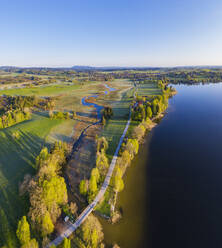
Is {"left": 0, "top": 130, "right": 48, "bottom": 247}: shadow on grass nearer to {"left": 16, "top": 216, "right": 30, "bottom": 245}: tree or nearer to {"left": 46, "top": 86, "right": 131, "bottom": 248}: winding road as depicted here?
{"left": 16, "top": 216, "right": 30, "bottom": 245}: tree

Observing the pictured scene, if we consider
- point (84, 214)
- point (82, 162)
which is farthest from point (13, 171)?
point (84, 214)

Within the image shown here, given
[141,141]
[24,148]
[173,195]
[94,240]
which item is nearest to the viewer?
[94,240]

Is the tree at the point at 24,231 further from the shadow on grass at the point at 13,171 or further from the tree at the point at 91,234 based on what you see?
the tree at the point at 91,234

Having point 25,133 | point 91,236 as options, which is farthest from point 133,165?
point 25,133

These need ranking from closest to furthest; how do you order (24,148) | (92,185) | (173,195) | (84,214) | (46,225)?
(46,225), (84,214), (92,185), (173,195), (24,148)

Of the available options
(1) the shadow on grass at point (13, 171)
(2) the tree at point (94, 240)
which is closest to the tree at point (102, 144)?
(1) the shadow on grass at point (13, 171)

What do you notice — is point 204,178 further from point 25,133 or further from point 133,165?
point 25,133

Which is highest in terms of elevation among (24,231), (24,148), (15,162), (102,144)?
(102,144)

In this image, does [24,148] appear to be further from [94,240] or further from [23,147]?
[94,240]

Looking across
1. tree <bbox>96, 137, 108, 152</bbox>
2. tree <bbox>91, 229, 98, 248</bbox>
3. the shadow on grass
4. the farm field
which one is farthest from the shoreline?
the shadow on grass
